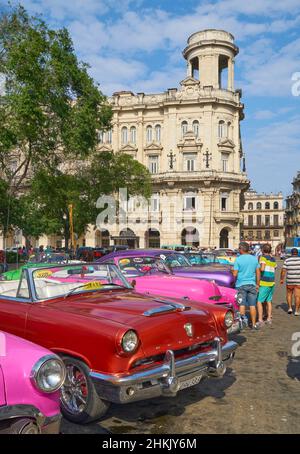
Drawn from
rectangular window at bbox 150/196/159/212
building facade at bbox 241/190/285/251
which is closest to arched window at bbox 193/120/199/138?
rectangular window at bbox 150/196/159/212

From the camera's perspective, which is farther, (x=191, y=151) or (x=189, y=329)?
(x=191, y=151)

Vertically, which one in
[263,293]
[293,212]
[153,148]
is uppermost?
[153,148]

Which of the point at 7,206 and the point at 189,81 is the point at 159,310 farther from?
the point at 189,81

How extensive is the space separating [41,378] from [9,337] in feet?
1.61

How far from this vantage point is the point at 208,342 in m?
4.72

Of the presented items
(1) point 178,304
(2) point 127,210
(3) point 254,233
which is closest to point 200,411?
(1) point 178,304

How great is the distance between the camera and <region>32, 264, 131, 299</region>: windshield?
518 centimetres

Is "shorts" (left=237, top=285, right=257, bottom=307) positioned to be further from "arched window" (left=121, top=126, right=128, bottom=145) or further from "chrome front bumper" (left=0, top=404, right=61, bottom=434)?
"arched window" (left=121, top=126, right=128, bottom=145)

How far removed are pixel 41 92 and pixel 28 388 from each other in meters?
16.9

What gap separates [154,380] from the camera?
397cm

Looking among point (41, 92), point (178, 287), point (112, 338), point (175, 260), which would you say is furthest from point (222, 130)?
point (112, 338)

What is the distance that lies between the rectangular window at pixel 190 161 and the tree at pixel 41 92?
32.0 m

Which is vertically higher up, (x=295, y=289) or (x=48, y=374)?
(x=48, y=374)
